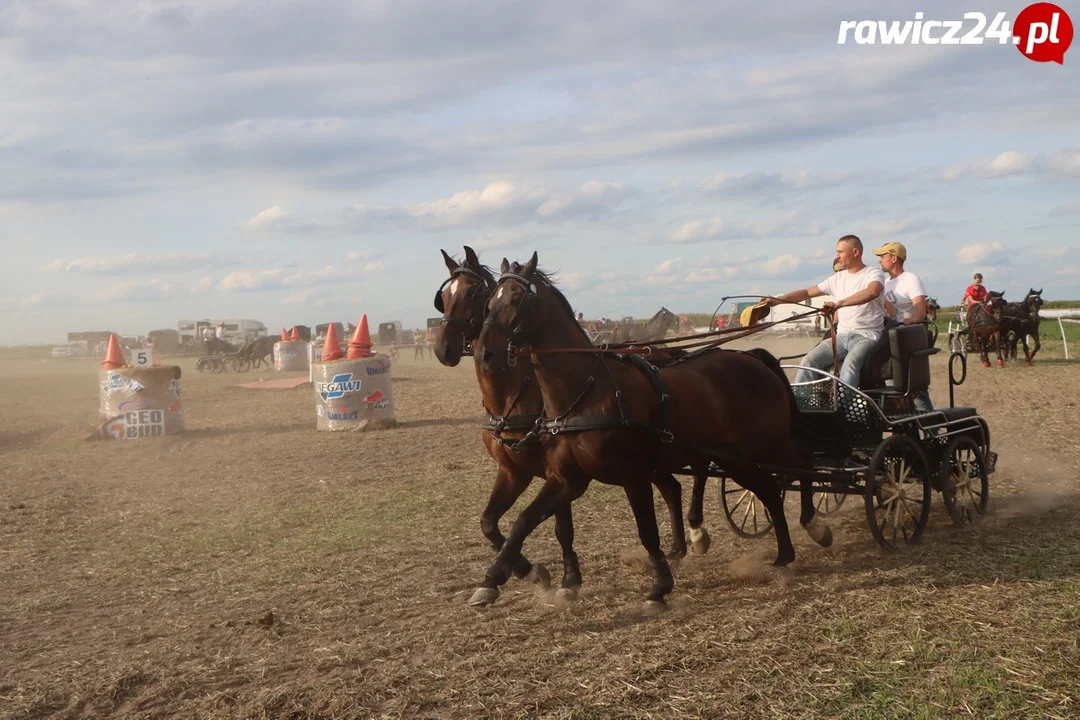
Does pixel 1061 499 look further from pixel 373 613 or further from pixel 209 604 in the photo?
pixel 209 604

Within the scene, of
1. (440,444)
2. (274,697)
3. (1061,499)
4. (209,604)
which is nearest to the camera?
(274,697)

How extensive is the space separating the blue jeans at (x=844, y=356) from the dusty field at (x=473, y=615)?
4.43 ft

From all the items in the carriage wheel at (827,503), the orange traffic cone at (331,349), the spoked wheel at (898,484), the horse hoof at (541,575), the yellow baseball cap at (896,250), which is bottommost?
the carriage wheel at (827,503)

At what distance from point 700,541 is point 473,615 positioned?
2.27 m

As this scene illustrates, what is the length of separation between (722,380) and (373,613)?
2.88 m

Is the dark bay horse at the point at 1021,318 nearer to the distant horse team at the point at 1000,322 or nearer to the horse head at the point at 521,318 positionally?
the distant horse team at the point at 1000,322

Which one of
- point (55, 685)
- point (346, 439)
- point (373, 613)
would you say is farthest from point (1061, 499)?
point (346, 439)

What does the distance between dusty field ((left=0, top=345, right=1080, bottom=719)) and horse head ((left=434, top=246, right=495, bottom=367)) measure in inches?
65.4

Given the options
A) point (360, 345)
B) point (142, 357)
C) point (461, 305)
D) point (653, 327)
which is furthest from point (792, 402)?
point (653, 327)

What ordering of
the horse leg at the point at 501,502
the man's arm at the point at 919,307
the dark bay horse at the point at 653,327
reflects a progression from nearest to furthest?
the horse leg at the point at 501,502 → the man's arm at the point at 919,307 → the dark bay horse at the point at 653,327

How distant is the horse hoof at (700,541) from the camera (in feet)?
23.8

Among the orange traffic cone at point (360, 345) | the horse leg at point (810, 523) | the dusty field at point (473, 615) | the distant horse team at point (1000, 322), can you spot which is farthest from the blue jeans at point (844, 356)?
the distant horse team at point (1000, 322)

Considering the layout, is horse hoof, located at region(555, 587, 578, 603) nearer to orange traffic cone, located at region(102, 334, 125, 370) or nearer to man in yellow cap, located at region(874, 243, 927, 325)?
man in yellow cap, located at region(874, 243, 927, 325)

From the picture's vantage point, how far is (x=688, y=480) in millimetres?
10766
